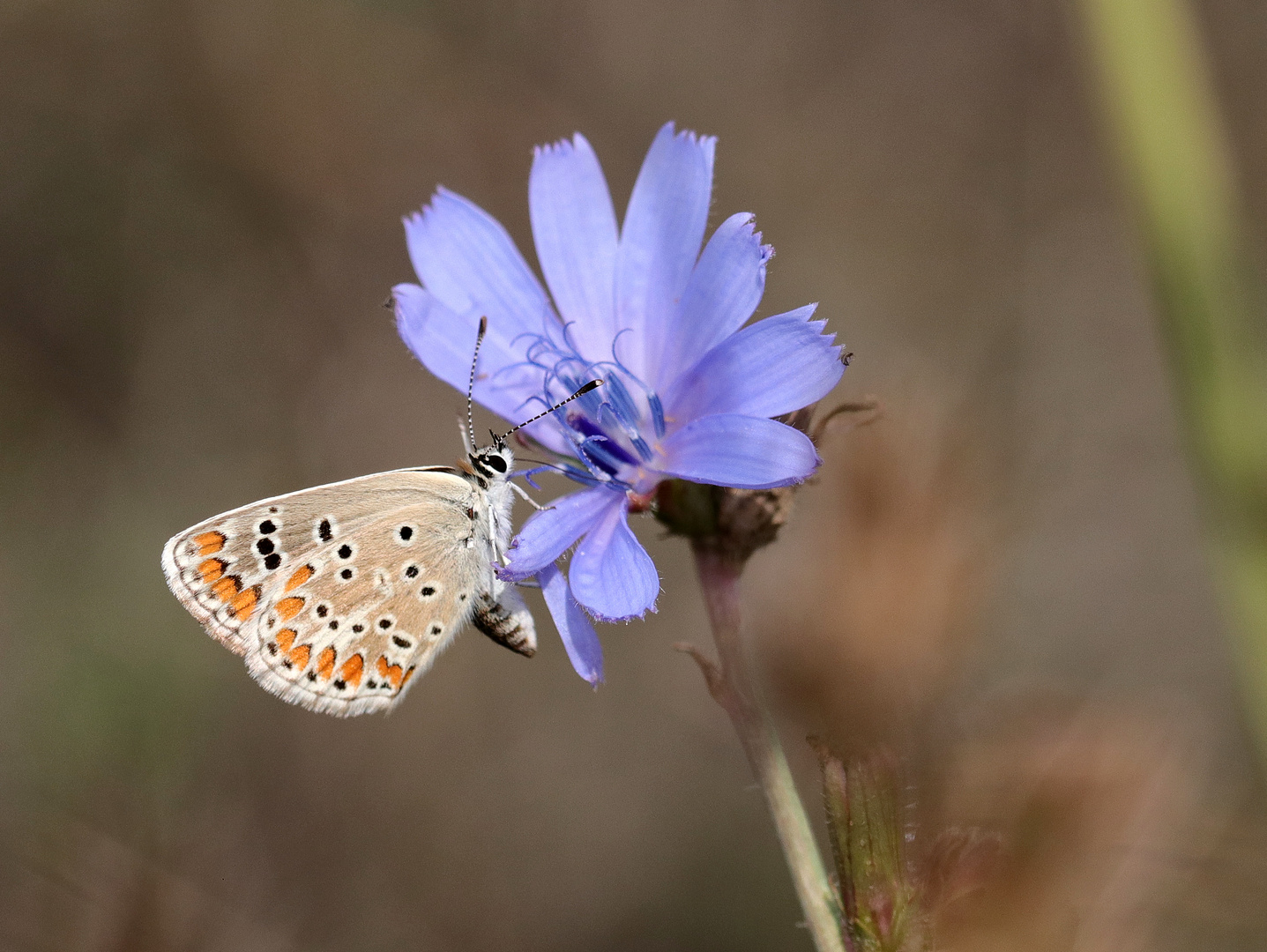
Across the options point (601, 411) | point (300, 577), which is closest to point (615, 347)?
point (601, 411)

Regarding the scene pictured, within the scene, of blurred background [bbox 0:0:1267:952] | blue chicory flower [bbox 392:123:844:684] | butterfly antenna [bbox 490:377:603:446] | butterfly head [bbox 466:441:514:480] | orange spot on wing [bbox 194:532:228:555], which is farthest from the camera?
blurred background [bbox 0:0:1267:952]

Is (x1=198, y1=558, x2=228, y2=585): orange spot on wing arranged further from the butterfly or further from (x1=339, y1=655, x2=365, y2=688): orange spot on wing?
(x1=339, y1=655, x2=365, y2=688): orange spot on wing

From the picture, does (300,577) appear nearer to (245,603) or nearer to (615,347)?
(245,603)

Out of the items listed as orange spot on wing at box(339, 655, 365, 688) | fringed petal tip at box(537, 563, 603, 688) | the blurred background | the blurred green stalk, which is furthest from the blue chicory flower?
the blurred background

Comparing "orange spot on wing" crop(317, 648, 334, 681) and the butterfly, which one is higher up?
the butterfly

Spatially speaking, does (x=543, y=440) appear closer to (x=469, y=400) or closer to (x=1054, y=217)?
(x=469, y=400)

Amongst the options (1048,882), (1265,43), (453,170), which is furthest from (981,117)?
(1048,882)

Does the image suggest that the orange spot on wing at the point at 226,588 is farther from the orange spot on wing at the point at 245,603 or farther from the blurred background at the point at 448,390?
the blurred background at the point at 448,390
